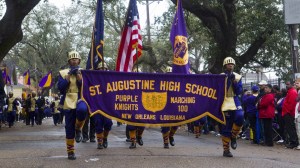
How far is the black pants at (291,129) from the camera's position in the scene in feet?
45.8

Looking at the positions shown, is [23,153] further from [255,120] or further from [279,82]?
[279,82]

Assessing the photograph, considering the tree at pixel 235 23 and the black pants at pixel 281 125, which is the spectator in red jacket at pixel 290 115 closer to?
the black pants at pixel 281 125

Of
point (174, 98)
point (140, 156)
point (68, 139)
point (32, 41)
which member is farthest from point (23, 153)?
point (32, 41)

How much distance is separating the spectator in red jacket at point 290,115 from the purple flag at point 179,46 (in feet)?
10.9

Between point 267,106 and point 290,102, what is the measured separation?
750 mm

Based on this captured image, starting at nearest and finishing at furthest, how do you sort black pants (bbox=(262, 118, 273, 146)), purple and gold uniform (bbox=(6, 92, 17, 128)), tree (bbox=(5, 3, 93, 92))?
black pants (bbox=(262, 118, 273, 146)) < purple and gold uniform (bbox=(6, 92, 17, 128)) < tree (bbox=(5, 3, 93, 92))

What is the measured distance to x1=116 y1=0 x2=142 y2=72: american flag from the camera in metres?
12.6

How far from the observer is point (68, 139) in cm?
947

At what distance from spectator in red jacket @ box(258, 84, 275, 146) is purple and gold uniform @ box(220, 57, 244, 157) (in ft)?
15.3

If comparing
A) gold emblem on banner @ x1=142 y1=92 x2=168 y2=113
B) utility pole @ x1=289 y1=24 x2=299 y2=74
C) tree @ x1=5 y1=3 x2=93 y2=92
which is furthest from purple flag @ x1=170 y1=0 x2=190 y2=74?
tree @ x1=5 y1=3 x2=93 y2=92

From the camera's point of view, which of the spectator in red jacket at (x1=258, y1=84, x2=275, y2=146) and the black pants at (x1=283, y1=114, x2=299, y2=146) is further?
the spectator in red jacket at (x1=258, y1=84, x2=275, y2=146)

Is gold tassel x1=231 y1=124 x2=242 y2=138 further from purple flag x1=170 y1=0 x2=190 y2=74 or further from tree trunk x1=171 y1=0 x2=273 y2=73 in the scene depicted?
tree trunk x1=171 y1=0 x2=273 y2=73

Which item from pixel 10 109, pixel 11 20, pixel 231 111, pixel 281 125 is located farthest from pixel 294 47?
pixel 10 109

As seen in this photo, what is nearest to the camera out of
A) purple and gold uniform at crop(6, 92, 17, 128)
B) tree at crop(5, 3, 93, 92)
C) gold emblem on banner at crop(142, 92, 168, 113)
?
gold emblem on banner at crop(142, 92, 168, 113)
